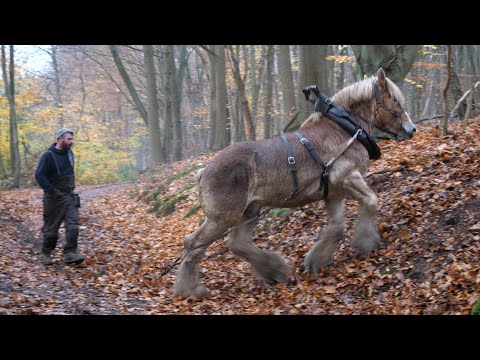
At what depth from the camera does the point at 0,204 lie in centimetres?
1553

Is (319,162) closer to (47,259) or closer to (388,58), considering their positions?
(388,58)

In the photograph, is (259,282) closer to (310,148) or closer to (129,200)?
(310,148)

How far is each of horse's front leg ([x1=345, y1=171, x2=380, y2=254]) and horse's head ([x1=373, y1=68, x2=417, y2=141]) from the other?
1064 millimetres

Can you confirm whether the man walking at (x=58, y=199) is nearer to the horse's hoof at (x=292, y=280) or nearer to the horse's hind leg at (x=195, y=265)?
the horse's hind leg at (x=195, y=265)

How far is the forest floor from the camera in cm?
579

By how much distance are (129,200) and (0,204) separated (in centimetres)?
459

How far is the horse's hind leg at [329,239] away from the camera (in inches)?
272

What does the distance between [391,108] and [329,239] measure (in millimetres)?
2147

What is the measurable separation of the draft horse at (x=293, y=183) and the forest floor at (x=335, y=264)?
320mm

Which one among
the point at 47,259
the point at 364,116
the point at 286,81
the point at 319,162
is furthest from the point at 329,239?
the point at 286,81

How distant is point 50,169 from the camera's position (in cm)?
887

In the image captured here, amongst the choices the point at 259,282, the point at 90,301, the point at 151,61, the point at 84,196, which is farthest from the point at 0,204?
the point at 259,282

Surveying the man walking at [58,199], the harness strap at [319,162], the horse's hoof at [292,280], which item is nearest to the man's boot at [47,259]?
the man walking at [58,199]

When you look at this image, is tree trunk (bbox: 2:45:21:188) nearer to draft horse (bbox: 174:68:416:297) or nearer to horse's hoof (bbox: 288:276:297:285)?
draft horse (bbox: 174:68:416:297)
